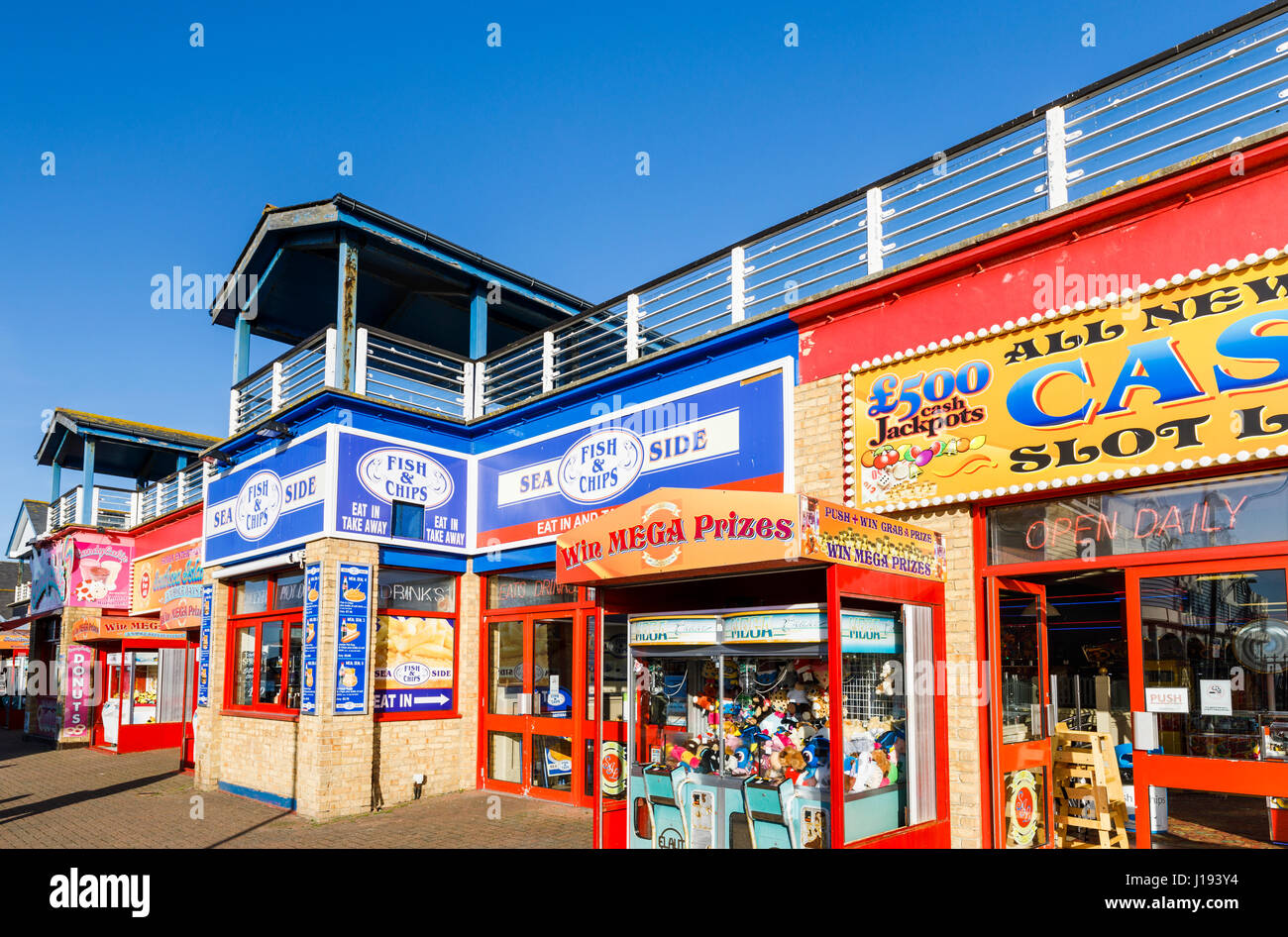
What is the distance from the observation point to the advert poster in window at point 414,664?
39.6 feet

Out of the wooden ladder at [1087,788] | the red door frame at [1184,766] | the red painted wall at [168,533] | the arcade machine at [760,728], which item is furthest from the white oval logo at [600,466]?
the red painted wall at [168,533]

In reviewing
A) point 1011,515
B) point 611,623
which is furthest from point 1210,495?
point 611,623

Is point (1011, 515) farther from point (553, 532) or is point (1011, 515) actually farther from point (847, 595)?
point (553, 532)

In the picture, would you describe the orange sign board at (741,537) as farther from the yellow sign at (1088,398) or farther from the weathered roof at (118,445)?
the weathered roof at (118,445)

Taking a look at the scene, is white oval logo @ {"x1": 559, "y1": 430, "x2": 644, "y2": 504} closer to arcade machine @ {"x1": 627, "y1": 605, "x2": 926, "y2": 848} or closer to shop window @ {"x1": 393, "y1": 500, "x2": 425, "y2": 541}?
shop window @ {"x1": 393, "y1": 500, "x2": 425, "y2": 541}

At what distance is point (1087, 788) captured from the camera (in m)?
8.05

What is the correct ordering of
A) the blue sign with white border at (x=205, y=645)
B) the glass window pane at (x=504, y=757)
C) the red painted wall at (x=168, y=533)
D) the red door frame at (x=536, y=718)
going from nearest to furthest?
the red door frame at (x=536, y=718)
the glass window pane at (x=504, y=757)
the blue sign with white border at (x=205, y=645)
the red painted wall at (x=168, y=533)

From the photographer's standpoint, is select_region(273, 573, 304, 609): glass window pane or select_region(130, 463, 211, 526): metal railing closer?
select_region(273, 573, 304, 609): glass window pane

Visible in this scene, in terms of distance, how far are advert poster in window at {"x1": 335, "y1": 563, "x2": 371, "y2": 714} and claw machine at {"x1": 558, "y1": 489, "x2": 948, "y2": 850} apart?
4.17 meters

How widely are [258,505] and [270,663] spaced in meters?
2.30

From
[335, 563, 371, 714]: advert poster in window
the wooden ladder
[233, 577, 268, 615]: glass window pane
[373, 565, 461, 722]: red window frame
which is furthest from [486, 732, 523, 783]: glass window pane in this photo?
the wooden ladder

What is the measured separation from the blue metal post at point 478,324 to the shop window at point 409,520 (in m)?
2.69

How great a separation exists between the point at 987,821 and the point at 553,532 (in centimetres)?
624

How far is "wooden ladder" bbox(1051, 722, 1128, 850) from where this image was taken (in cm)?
787
